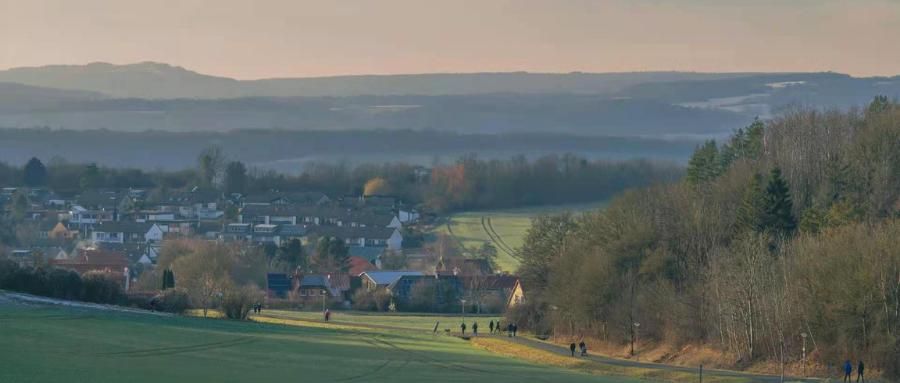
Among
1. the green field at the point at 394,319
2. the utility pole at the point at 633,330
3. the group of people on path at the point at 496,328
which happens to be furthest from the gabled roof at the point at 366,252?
the utility pole at the point at 633,330

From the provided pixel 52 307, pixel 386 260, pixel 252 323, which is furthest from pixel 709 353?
pixel 386 260

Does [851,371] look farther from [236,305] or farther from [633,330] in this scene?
[236,305]

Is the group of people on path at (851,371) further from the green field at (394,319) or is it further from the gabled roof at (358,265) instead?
the gabled roof at (358,265)

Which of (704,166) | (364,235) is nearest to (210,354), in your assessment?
(704,166)

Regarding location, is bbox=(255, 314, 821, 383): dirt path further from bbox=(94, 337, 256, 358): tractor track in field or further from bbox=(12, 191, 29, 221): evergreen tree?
bbox=(12, 191, 29, 221): evergreen tree

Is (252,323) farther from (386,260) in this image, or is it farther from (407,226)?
(407,226)

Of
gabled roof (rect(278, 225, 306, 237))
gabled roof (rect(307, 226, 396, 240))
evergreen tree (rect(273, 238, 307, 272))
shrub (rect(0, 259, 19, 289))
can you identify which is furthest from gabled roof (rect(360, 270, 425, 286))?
shrub (rect(0, 259, 19, 289))
